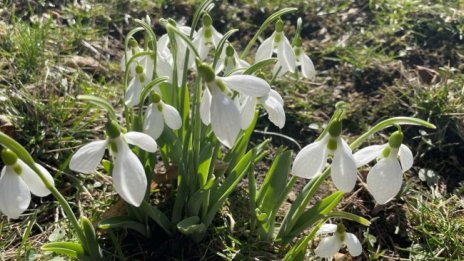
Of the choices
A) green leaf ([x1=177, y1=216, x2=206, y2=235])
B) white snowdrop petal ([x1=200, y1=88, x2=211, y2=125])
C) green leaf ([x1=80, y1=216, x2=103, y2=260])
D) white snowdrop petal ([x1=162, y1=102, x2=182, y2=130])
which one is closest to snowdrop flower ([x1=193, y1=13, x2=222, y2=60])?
white snowdrop petal ([x1=162, y1=102, x2=182, y2=130])

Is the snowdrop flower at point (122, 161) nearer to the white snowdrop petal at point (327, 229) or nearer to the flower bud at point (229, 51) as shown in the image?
the flower bud at point (229, 51)

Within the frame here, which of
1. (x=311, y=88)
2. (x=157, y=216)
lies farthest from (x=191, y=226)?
(x=311, y=88)

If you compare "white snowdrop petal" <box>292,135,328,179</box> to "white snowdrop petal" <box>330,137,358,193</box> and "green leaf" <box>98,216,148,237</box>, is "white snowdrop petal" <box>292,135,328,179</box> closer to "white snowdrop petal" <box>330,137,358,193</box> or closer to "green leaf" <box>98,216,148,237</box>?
"white snowdrop petal" <box>330,137,358,193</box>

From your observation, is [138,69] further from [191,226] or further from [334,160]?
[334,160]

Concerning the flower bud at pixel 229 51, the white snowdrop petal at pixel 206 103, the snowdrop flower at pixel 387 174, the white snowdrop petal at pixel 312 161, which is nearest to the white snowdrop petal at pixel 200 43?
the flower bud at pixel 229 51

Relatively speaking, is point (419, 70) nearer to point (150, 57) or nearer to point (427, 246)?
point (427, 246)

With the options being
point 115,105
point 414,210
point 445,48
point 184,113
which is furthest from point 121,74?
point 445,48

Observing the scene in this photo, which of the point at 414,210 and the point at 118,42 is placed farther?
the point at 118,42
